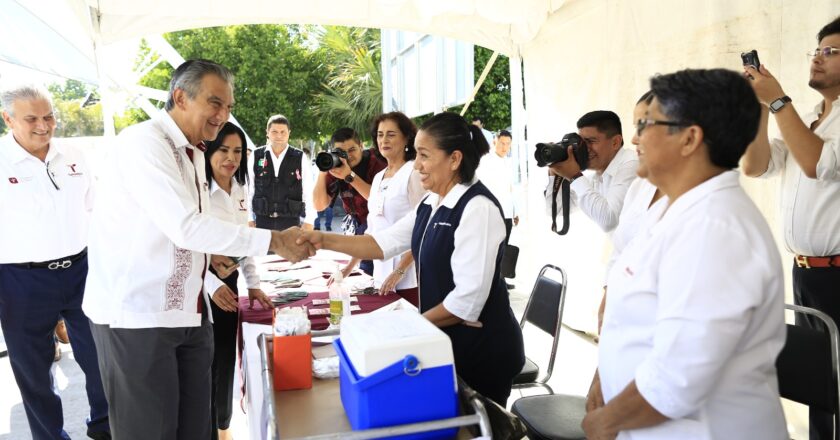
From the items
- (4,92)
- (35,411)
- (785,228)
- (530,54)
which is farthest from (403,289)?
(530,54)

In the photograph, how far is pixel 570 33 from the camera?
452 centimetres

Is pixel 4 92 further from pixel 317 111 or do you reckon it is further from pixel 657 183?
pixel 317 111

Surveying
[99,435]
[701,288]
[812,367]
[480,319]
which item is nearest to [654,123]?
[701,288]

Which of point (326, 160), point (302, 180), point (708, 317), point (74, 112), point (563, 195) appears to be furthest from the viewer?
point (74, 112)

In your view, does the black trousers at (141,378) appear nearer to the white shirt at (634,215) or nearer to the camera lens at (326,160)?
the white shirt at (634,215)

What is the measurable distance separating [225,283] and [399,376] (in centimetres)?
168

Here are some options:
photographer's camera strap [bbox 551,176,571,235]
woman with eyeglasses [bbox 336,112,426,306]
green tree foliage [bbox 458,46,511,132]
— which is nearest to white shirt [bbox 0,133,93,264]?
woman with eyeglasses [bbox 336,112,426,306]

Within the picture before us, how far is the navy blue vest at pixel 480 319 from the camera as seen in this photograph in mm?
1844

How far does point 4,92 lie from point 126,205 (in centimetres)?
159

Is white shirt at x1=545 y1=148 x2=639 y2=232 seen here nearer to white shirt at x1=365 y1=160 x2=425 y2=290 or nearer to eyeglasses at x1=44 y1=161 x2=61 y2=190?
white shirt at x1=365 y1=160 x2=425 y2=290

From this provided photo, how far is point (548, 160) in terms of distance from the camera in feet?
8.16

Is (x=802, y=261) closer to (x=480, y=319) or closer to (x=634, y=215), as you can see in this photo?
(x=634, y=215)

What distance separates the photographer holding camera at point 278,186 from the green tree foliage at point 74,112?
2613mm

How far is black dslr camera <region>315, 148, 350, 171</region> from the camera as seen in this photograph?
3535 mm
